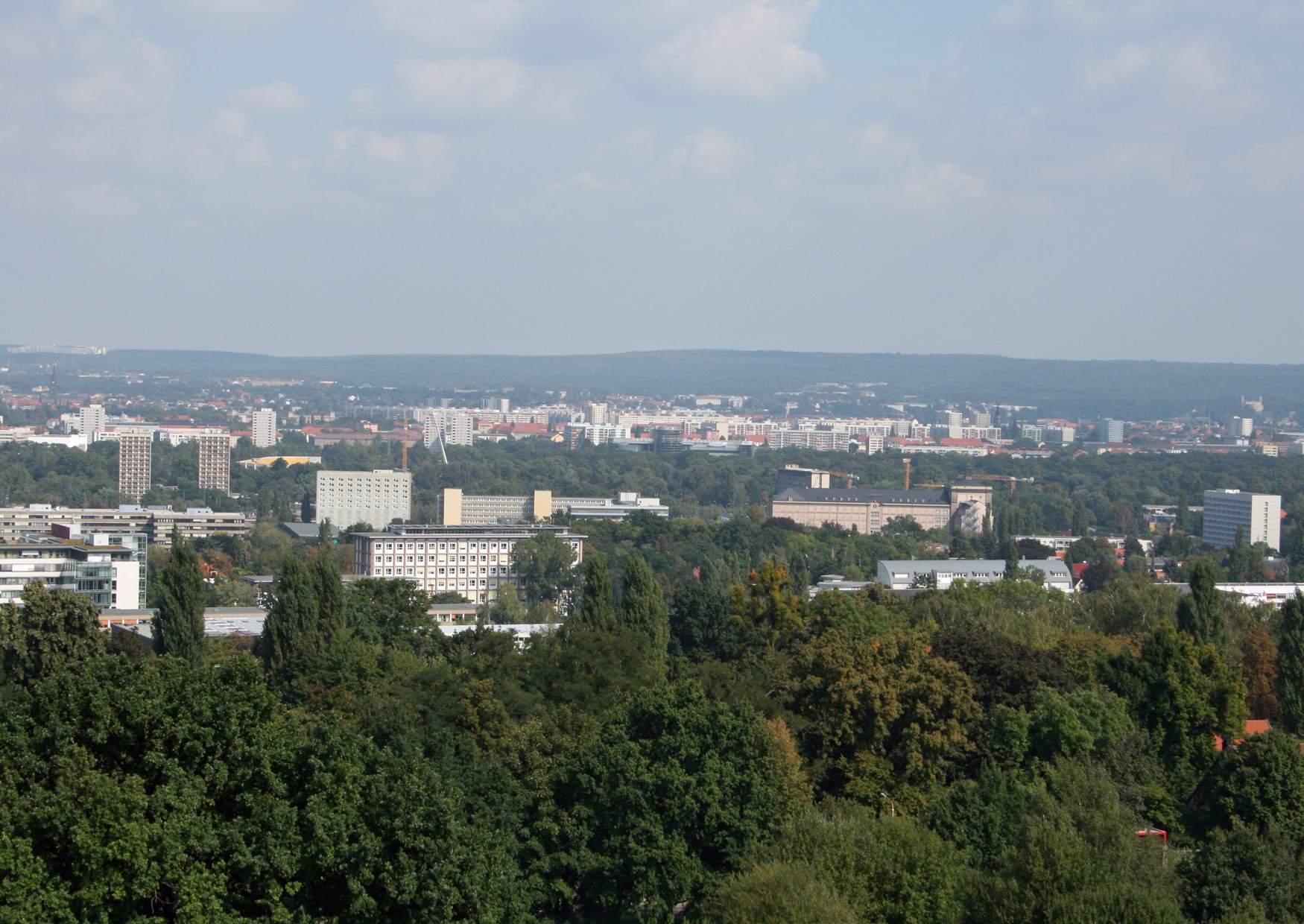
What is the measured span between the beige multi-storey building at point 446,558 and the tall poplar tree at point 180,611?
33.3 metres

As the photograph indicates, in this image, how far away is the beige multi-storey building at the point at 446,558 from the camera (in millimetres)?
68000

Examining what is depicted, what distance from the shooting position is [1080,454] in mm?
172500

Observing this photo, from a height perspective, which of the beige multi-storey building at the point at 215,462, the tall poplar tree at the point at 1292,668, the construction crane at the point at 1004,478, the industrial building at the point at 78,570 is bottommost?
the construction crane at the point at 1004,478

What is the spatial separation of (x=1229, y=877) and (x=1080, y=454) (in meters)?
157

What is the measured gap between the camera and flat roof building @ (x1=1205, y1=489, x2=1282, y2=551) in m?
95.4

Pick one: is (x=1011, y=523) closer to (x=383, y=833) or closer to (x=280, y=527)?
(x=280, y=527)

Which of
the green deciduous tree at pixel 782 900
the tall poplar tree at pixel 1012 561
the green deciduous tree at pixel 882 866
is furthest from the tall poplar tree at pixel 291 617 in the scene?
the tall poplar tree at pixel 1012 561

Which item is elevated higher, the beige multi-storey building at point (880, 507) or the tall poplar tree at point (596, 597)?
the tall poplar tree at point (596, 597)

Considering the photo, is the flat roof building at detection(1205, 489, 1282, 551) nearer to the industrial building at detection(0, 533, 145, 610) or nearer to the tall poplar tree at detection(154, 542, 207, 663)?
the industrial building at detection(0, 533, 145, 610)

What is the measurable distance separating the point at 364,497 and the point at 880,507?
29.3 meters

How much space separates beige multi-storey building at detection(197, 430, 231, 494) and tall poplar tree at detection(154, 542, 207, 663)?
84.1 metres

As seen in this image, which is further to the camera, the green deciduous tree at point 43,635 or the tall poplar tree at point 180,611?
the tall poplar tree at point 180,611

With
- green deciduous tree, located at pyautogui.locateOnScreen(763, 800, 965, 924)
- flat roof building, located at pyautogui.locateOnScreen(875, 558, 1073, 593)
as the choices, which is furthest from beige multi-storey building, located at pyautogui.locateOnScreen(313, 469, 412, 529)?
green deciduous tree, located at pyautogui.locateOnScreen(763, 800, 965, 924)

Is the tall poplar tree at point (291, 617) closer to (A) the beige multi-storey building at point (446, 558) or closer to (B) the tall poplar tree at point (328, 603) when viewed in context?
(B) the tall poplar tree at point (328, 603)
